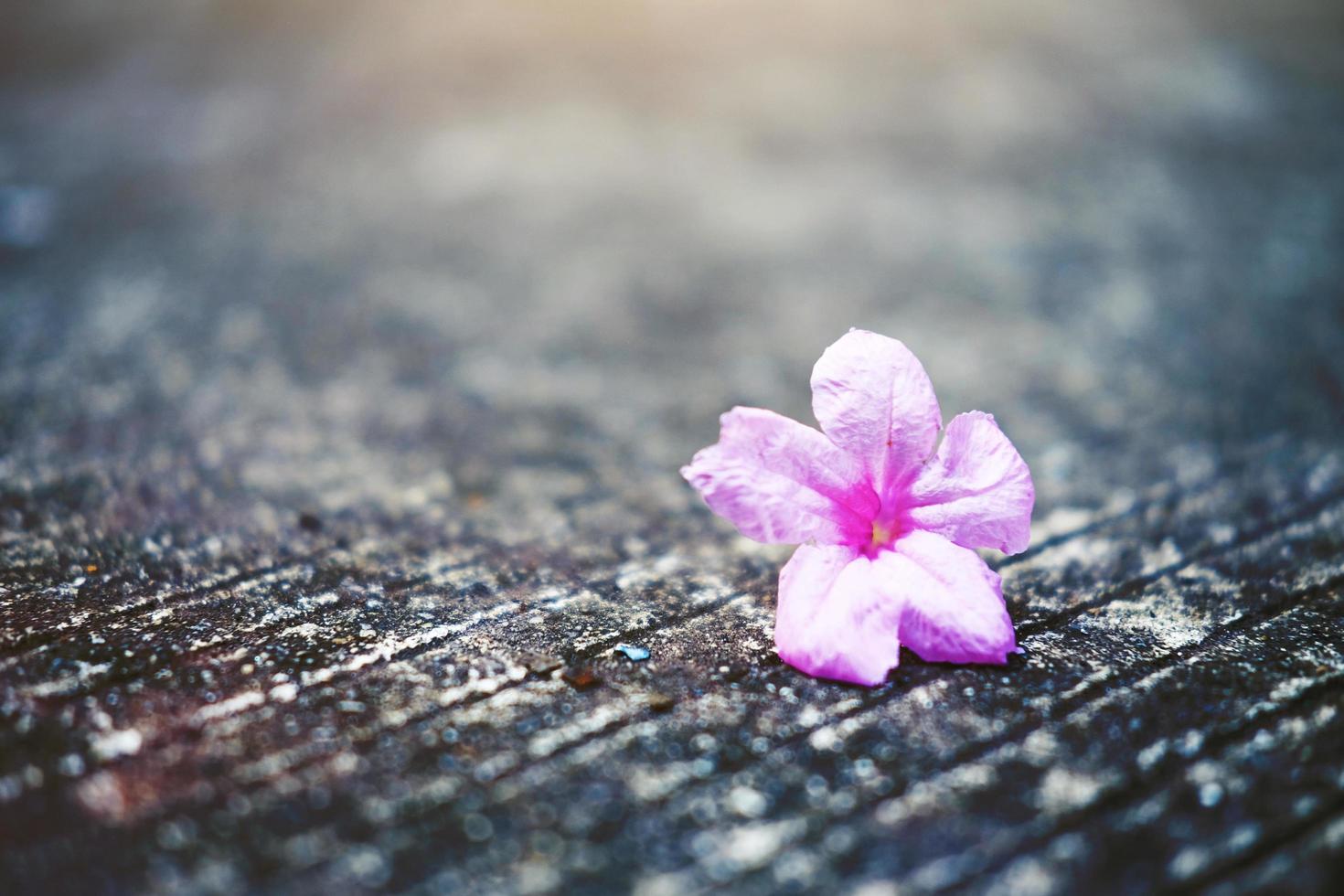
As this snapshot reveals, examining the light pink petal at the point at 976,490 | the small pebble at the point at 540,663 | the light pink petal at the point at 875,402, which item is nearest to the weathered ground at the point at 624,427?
the small pebble at the point at 540,663

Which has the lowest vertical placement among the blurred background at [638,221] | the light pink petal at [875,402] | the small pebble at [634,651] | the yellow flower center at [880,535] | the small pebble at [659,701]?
the small pebble at [659,701]

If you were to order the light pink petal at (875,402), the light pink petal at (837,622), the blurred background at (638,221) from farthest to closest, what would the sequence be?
the blurred background at (638,221) < the light pink petal at (875,402) < the light pink petal at (837,622)

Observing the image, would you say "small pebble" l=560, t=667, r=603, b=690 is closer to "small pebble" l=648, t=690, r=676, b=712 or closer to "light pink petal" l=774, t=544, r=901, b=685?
"small pebble" l=648, t=690, r=676, b=712

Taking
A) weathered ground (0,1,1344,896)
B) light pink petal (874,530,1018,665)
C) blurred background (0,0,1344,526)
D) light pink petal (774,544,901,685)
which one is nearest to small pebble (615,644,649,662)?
weathered ground (0,1,1344,896)

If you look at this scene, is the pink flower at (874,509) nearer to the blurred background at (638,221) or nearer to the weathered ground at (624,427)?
the weathered ground at (624,427)

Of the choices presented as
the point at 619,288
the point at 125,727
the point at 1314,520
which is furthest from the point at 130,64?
the point at 1314,520

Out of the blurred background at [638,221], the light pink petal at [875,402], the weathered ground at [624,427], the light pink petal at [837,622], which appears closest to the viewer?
the weathered ground at [624,427]
